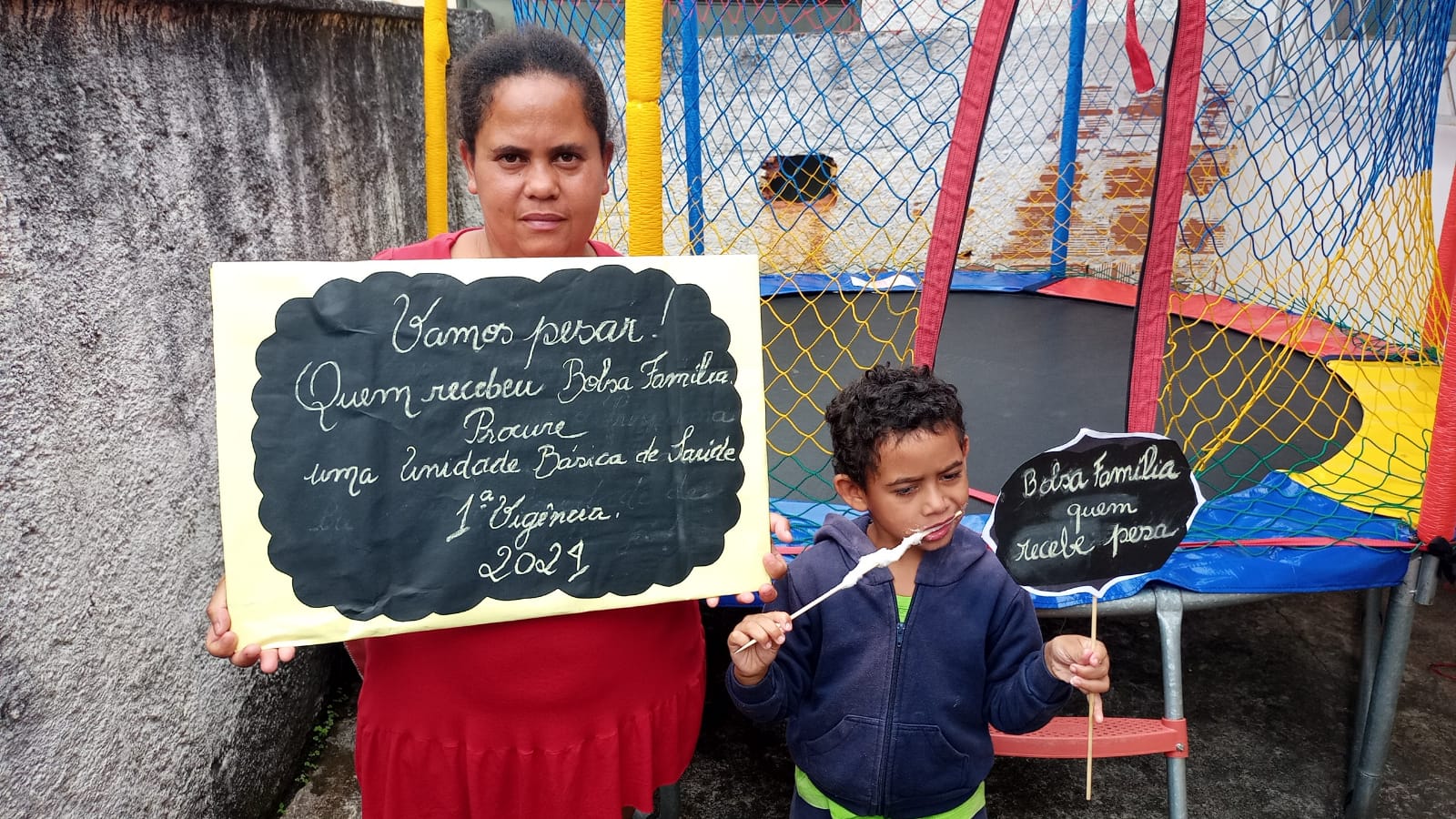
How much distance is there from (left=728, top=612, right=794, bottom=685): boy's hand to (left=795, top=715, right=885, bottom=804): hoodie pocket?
0.21 meters

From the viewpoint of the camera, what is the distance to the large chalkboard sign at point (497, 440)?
3.48 feet

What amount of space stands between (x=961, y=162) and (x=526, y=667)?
3.58 feet

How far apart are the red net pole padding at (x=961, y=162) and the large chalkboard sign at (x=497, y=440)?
624 millimetres

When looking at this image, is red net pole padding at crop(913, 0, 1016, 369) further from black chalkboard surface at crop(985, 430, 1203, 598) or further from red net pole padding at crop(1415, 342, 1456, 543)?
red net pole padding at crop(1415, 342, 1456, 543)

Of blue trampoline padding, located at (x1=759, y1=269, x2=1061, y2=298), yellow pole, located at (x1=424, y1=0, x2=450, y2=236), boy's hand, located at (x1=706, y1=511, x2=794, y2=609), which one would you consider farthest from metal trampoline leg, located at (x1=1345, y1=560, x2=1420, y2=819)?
blue trampoline padding, located at (x1=759, y1=269, x2=1061, y2=298)

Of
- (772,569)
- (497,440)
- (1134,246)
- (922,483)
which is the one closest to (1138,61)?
(922,483)

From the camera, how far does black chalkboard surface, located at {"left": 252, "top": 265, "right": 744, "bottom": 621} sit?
3.48ft

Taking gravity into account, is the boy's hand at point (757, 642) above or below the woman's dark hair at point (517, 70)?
below

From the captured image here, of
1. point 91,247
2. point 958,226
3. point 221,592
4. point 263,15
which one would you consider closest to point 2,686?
point 221,592

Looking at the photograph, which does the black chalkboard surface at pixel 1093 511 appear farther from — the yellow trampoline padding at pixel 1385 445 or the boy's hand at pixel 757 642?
the yellow trampoline padding at pixel 1385 445

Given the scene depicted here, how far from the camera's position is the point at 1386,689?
1.95 m

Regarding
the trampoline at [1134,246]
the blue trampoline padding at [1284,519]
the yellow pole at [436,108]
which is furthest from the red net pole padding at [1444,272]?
the yellow pole at [436,108]

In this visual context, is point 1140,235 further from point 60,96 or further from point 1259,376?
point 60,96

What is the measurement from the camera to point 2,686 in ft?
4.32
